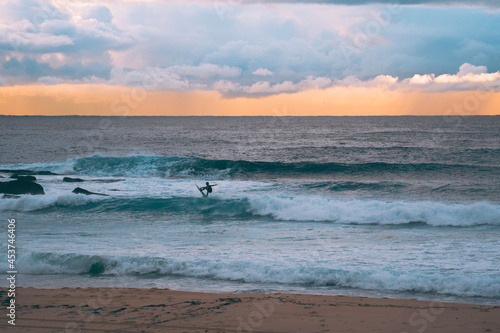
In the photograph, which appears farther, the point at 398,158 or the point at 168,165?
the point at 398,158

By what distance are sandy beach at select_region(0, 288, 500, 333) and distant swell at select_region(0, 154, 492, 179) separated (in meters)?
21.2

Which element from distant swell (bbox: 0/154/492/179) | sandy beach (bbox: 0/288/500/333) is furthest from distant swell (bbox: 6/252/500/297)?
distant swell (bbox: 0/154/492/179)

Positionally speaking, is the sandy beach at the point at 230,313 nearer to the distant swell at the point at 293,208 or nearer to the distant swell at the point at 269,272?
the distant swell at the point at 269,272

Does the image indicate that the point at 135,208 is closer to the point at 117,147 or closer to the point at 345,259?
the point at 345,259

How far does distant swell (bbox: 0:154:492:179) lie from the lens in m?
30.5

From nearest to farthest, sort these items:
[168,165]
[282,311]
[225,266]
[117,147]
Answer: [282,311], [225,266], [168,165], [117,147]

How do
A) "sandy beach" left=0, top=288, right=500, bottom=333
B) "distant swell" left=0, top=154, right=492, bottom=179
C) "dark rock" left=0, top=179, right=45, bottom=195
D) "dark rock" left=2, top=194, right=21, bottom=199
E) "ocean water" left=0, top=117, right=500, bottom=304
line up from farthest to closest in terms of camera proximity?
"distant swell" left=0, top=154, right=492, bottom=179
"dark rock" left=0, top=179, right=45, bottom=195
"dark rock" left=2, top=194, right=21, bottom=199
"ocean water" left=0, top=117, right=500, bottom=304
"sandy beach" left=0, top=288, right=500, bottom=333

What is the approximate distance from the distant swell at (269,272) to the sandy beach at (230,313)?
41.0 inches

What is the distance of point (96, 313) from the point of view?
7.69 meters

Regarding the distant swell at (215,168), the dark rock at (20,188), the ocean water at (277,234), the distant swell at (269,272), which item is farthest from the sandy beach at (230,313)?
the distant swell at (215,168)

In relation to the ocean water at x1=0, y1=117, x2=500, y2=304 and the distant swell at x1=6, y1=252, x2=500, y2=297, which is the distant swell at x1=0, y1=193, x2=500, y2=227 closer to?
the ocean water at x1=0, y1=117, x2=500, y2=304

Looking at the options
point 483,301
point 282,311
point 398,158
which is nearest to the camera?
point 282,311

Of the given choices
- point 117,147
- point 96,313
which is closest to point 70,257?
point 96,313

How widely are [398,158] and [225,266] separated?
2981cm
